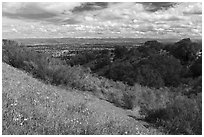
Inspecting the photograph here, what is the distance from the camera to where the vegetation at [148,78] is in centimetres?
1133

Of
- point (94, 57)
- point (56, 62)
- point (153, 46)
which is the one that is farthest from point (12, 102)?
point (94, 57)

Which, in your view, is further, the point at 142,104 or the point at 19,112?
the point at 142,104

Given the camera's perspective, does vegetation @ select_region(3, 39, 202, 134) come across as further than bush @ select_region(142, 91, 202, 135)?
Yes

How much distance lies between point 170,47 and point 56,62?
1899 cm

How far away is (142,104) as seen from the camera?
1417cm

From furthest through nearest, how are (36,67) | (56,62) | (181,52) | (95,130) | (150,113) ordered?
(181,52), (56,62), (36,67), (150,113), (95,130)

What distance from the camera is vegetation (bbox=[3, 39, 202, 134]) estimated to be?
11.3 metres

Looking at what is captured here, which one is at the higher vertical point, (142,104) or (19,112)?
(19,112)

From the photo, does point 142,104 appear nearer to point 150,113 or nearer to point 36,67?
point 150,113

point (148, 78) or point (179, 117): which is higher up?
point (179, 117)

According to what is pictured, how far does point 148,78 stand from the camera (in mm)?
24594

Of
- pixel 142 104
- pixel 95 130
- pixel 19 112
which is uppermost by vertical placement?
pixel 19 112

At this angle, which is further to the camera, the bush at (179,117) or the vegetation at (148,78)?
the vegetation at (148,78)

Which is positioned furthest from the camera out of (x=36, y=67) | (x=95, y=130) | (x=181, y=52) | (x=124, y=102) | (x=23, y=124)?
(x=181, y=52)
